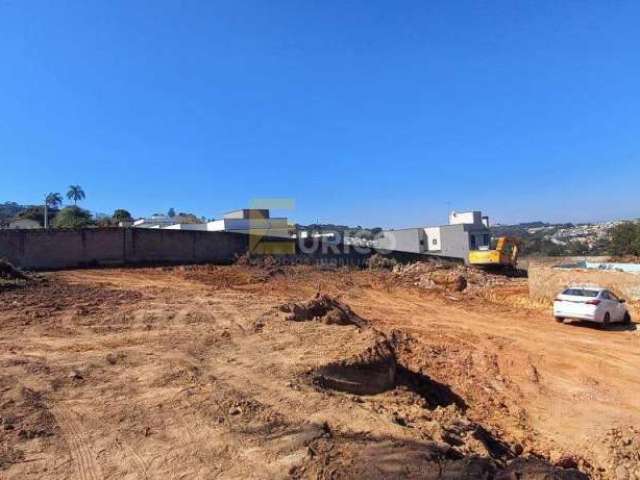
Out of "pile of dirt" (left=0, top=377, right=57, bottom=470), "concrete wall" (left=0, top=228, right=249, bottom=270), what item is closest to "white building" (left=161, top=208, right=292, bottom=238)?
"concrete wall" (left=0, top=228, right=249, bottom=270)

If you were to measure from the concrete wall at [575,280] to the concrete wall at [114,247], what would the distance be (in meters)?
17.3

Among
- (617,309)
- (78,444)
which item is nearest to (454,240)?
(617,309)

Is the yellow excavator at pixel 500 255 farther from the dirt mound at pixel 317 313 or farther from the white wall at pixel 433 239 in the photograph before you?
the white wall at pixel 433 239

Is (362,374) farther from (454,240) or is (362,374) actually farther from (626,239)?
(454,240)

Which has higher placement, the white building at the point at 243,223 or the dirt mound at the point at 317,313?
the white building at the point at 243,223

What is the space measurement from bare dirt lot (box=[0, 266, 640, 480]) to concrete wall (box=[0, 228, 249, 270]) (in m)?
8.10

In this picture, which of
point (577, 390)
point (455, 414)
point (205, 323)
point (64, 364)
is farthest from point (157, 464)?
point (577, 390)

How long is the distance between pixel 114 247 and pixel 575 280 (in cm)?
2295

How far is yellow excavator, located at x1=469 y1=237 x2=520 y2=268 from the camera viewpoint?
98.2 ft

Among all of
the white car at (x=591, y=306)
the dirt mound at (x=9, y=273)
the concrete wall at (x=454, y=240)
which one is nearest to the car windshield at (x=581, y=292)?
the white car at (x=591, y=306)

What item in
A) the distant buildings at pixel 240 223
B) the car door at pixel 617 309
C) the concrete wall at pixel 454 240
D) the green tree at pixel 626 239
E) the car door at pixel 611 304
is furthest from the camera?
the concrete wall at pixel 454 240

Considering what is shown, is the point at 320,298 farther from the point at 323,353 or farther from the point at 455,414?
the point at 455,414

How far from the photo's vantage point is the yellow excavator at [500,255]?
29.9 meters

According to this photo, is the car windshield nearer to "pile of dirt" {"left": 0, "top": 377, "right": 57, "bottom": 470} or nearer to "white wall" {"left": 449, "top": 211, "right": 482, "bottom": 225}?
"pile of dirt" {"left": 0, "top": 377, "right": 57, "bottom": 470}
